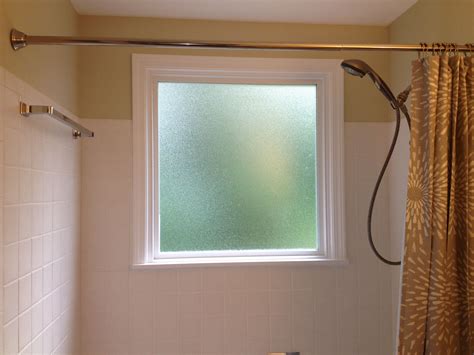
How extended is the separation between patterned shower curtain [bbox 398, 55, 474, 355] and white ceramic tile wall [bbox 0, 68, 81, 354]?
1.34 metres

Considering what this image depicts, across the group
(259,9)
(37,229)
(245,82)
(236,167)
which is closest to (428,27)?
(259,9)

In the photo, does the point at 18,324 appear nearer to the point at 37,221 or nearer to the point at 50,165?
the point at 37,221

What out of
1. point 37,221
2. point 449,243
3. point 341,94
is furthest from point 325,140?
point 37,221

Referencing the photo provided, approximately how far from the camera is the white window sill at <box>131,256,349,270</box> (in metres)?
2.01

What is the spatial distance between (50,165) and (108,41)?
59 cm

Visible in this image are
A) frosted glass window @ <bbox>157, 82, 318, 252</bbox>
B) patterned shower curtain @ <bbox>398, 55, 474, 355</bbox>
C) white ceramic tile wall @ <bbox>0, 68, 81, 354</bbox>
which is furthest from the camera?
frosted glass window @ <bbox>157, 82, 318, 252</bbox>

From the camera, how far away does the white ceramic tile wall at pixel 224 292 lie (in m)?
2.00

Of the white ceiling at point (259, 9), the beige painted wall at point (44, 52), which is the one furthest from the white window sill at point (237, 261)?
the white ceiling at point (259, 9)

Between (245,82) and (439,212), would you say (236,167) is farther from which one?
(439,212)

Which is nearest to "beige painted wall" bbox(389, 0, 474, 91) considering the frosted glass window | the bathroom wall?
the bathroom wall

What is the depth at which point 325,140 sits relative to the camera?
7.11 feet

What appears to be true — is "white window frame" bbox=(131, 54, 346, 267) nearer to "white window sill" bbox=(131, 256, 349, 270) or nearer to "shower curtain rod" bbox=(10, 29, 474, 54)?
"white window sill" bbox=(131, 256, 349, 270)

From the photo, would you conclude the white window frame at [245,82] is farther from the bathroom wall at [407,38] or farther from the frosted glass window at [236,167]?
the bathroom wall at [407,38]

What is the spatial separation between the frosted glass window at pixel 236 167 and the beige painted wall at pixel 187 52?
0.20 metres
